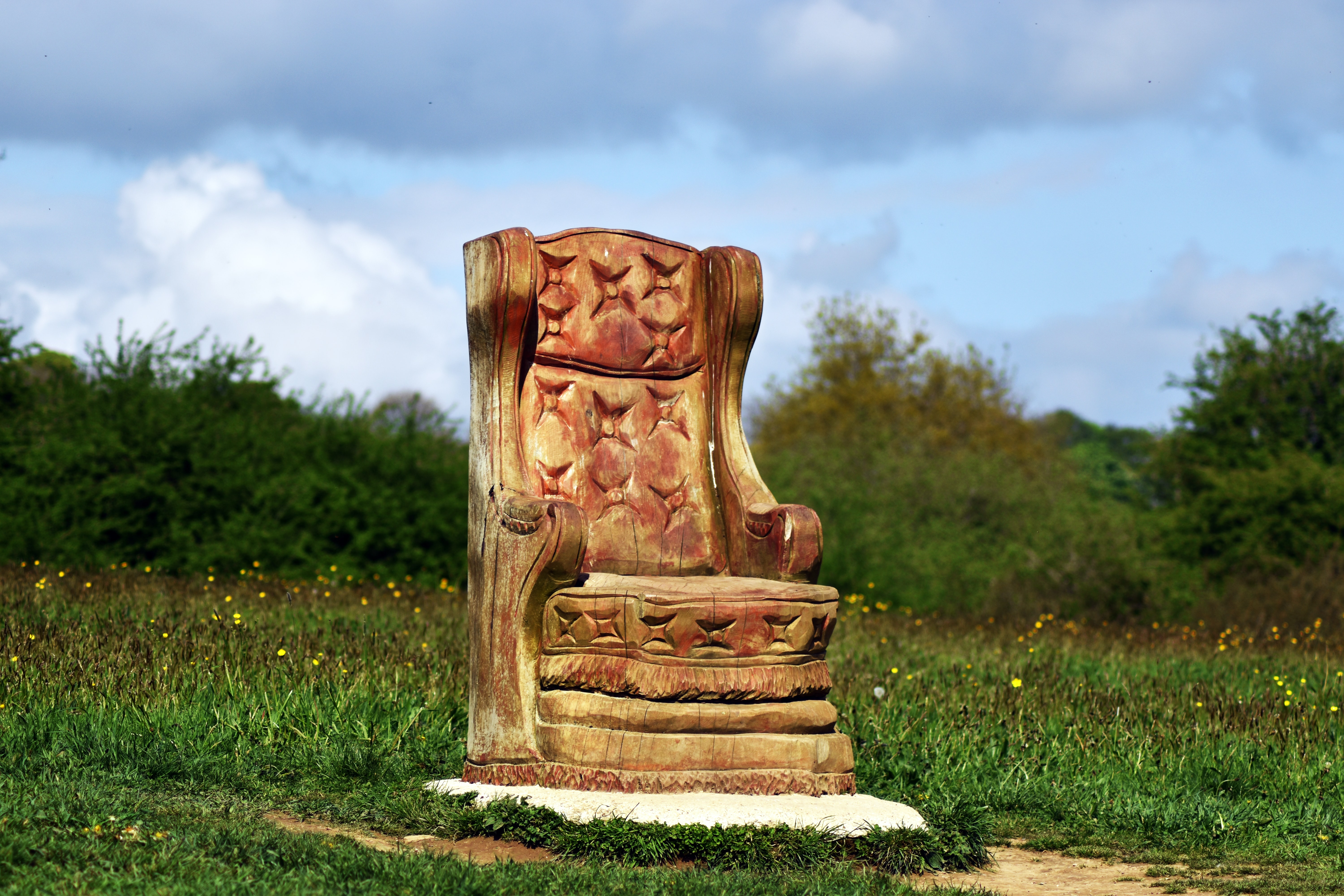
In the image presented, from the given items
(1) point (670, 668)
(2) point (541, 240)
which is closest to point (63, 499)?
(2) point (541, 240)

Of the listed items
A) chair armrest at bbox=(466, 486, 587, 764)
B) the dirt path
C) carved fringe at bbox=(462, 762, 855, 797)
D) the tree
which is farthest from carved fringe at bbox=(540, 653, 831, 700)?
the tree

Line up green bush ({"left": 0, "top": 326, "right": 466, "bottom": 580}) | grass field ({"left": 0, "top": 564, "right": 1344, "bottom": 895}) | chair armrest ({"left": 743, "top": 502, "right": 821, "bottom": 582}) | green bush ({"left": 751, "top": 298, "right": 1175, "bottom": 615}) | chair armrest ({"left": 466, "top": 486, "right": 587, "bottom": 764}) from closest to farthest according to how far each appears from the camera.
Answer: grass field ({"left": 0, "top": 564, "right": 1344, "bottom": 895}), chair armrest ({"left": 466, "top": 486, "right": 587, "bottom": 764}), chair armrest ({"left": 743, "top": 502, "right": 821, "bottom": 582}), green bush ({"left": 0, "top": 326, "right": 466, "bottom": 580}), green bush ({"left": 751, "top": 298, "right": 1175, "bottom": 615})

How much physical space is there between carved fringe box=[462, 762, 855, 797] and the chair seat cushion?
0.93 ft

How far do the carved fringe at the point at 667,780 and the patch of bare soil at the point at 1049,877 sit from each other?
55 cm

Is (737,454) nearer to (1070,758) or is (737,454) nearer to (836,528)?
(1070,758)

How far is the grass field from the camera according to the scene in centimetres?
394

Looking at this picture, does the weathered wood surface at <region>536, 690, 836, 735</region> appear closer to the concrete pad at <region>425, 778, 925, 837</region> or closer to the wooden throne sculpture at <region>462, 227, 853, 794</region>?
the wooden throne sculpture at <region>462, 227, 853, 794</region>

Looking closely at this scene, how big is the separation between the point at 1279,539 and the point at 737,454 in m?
16.3

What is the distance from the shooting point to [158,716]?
19.2 feet

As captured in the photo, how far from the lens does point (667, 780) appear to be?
15.7 ft

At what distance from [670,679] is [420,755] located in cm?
160

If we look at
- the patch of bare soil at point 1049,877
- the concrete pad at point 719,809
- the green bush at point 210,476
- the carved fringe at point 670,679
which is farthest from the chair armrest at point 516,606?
the green bush at point 210,476

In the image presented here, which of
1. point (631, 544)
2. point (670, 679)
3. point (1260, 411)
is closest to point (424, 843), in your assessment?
point (670, 679)

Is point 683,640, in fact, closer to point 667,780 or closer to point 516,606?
point 667,780
